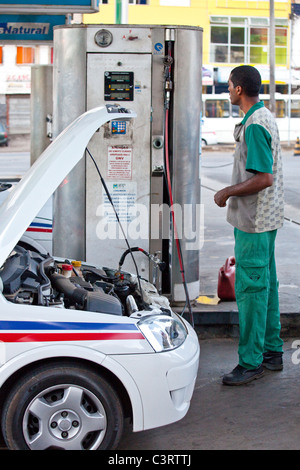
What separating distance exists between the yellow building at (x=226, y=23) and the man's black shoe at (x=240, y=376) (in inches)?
1532

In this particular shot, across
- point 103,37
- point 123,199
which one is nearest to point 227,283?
point 123,199

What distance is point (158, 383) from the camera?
3742 mm

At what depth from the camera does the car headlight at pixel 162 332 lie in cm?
381

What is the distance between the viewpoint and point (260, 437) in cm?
428

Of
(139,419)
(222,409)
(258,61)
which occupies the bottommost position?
(222,409)

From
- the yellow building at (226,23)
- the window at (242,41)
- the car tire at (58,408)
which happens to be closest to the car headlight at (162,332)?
the car tire at (58,408)

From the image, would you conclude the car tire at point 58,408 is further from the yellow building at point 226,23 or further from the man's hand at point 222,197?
the yellow building at point 226,23

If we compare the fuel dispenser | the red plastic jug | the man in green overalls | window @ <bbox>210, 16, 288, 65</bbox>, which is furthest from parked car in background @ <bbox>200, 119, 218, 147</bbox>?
the man in green overalls

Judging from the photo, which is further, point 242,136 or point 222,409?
point 242,136

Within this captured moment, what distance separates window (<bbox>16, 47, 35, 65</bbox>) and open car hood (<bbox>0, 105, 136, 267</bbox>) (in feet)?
136

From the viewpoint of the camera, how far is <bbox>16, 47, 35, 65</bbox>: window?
1727 inches
